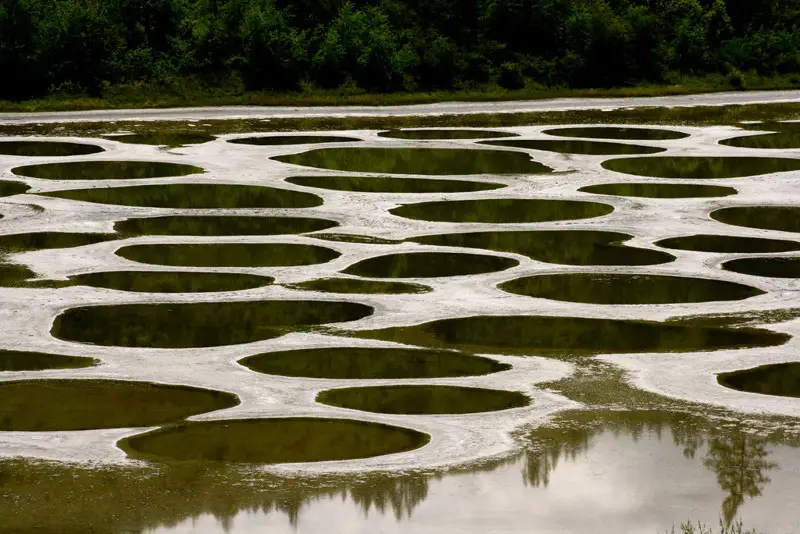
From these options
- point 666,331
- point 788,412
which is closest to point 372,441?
point 788,412

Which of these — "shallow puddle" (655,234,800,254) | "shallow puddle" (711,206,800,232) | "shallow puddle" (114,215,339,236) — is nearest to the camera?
"shallow puddle" (655,234,800,254)

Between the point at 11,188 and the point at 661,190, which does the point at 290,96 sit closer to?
the point at 11,188

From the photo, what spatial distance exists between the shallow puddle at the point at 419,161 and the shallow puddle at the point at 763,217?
5.56 metres

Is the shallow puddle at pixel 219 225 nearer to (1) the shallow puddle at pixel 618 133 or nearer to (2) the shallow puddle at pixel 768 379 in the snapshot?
(2) the shallow puddle at pixel 768 379

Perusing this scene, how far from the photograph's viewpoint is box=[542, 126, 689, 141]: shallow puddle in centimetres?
3650

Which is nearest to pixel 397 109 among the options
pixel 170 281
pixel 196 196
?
pixel 196 196

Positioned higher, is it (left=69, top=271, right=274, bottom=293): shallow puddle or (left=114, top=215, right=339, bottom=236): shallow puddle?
(left=114, top=215, right=339, bottom=236): shallow puddle

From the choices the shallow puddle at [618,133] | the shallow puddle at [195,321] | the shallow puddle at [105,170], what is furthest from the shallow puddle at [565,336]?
the shallow puddle at [618,133]

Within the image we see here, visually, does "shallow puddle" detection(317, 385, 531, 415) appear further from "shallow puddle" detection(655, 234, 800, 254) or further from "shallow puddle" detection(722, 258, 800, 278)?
"shallow puddle" detection(655, 234, 800, 254)

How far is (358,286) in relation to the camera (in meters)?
18.8

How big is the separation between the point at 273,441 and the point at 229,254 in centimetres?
902

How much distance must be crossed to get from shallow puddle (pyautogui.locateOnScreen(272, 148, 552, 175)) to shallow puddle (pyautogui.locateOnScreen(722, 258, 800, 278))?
9622 millimetres

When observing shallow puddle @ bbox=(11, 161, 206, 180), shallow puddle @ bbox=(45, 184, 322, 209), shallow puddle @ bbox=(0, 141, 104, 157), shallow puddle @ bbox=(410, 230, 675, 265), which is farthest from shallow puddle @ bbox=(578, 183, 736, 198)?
shallow puddle @ bbox=(0, 141, 104, 157)

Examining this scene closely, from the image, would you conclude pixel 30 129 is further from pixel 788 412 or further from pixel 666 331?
pixel 788 412
